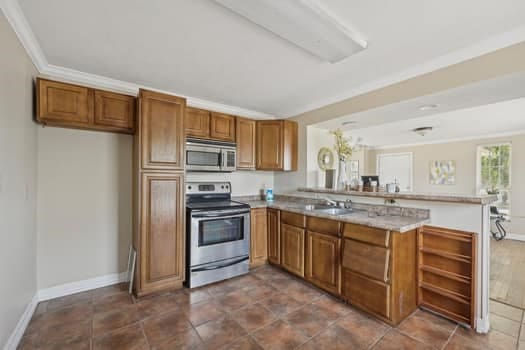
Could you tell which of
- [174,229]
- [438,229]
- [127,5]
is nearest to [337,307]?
[438,229]

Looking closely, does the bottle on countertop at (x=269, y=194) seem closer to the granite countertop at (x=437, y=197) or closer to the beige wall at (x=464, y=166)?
the granite countertop at (x=437, y=197)

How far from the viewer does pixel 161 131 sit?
266 cm

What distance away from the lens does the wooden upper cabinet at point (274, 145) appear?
3.75 m

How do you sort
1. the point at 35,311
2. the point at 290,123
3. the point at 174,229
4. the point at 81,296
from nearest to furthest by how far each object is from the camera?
the point at 35,311
the point at 81,296
the point at 174,229
the point at 290,123

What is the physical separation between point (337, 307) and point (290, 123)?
264cm

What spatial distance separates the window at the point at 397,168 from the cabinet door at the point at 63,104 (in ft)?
24.0

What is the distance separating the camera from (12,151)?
1.77 metres

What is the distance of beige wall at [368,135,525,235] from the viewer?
518 centimetres

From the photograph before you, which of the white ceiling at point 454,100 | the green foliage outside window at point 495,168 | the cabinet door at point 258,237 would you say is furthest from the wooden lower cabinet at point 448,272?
the green foliage outside window at point 495,168

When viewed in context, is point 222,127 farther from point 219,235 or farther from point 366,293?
point 366,293

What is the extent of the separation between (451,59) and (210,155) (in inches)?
110

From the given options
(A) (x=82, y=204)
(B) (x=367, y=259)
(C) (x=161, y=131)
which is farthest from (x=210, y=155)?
(B) (x=367, y=259)

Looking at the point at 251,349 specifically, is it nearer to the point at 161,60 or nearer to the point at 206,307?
the point at 206,307

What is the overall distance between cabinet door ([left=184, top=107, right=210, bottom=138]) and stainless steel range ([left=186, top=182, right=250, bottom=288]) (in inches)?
28.4
